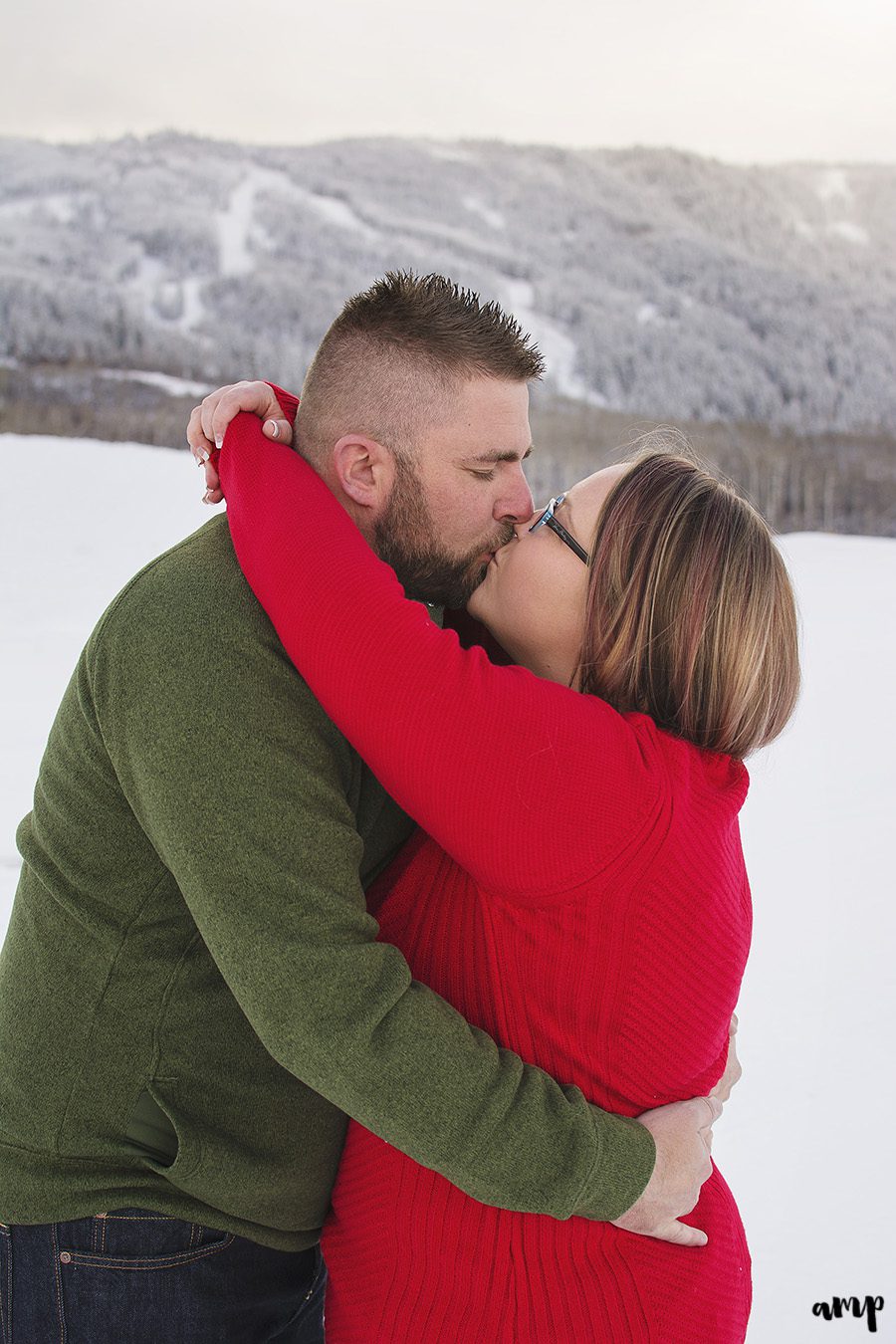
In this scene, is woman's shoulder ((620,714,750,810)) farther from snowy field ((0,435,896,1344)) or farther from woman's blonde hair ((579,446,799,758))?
snowy field ((0,435,896,1344))

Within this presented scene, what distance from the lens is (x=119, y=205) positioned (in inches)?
705

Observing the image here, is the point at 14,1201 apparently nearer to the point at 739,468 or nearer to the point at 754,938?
the point at 754,938

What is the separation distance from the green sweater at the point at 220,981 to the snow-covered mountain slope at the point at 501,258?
14.7 meters

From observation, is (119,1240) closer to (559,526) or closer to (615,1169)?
(615,1169)

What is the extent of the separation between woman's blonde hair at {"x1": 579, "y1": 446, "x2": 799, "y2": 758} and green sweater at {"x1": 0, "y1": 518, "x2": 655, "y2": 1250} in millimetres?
332

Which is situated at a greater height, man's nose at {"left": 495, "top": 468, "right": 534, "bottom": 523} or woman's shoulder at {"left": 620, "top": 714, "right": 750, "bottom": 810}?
man's nose at {"left": 495, "top": 468, "right": 534, "bottom": 523}

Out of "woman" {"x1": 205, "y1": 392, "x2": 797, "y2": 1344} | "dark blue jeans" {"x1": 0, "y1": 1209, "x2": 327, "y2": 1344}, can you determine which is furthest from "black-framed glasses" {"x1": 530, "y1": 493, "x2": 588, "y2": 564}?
"dark blue jeans" {"x1": 0, "y1": 1209, "x2": 327, "y2": 1344}

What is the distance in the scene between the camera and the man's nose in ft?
4.72

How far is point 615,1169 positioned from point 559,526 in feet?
2.36

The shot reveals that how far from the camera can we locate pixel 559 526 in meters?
1.35

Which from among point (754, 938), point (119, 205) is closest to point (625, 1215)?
point (754, 938)

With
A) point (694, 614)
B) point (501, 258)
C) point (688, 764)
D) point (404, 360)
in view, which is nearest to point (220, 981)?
point (688, 764)

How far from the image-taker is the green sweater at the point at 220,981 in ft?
3.25

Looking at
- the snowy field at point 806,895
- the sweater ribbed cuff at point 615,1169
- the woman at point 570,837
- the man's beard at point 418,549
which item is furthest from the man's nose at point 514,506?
the snowy field at point 806,895
